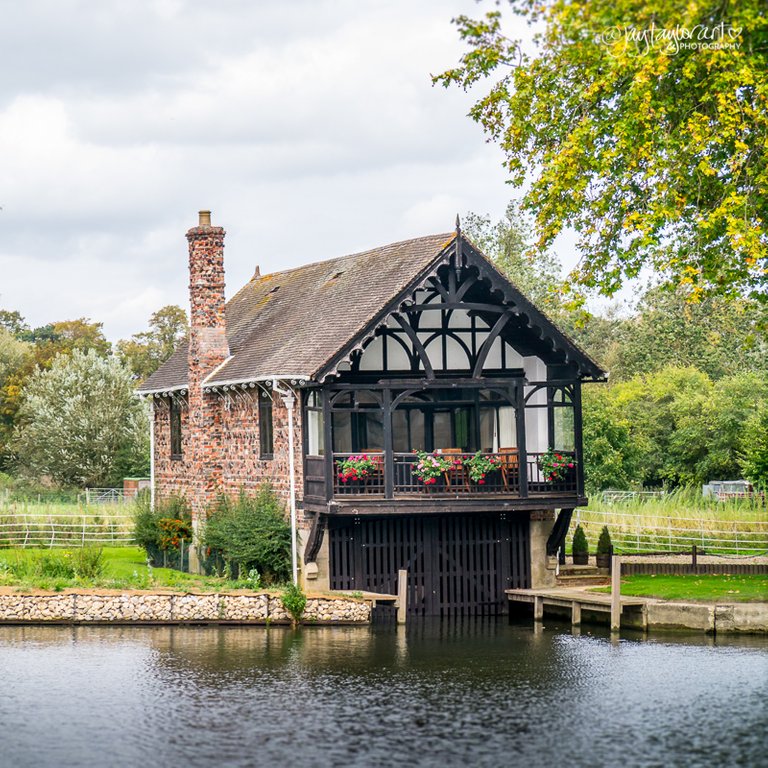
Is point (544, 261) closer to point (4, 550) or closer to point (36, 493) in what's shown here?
point (36, 493)

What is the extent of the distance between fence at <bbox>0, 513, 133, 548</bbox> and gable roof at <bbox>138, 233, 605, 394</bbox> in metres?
4.44

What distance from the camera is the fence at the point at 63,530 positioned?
41375 millimetres

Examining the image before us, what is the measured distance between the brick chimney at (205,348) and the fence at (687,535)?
1130cm

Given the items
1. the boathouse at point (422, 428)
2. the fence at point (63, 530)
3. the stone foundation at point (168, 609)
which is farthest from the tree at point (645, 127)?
the fence at point (63, 530)

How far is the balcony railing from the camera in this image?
3056 cm

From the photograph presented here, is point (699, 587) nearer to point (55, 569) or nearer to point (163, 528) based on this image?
point (163, 528)

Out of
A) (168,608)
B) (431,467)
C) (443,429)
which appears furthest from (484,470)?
(168,608)

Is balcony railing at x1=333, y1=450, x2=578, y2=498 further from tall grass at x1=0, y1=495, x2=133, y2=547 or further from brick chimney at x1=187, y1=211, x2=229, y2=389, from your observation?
tall grass at x1=0, y1=495, x2=133, y2=547

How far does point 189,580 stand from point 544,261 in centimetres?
3563

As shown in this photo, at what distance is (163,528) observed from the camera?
3716cm

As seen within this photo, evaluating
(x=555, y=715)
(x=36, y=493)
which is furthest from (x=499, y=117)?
(x=36, y=493)

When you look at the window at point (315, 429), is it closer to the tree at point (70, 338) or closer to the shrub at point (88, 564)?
the shrub at point (88, 564)

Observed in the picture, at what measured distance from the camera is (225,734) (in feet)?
65.4

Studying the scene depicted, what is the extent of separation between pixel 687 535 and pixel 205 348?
46.8 feet
